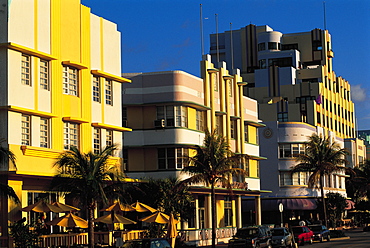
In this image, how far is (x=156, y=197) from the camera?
157ft

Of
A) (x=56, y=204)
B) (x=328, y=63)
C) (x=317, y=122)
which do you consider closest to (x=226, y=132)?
(x=56, y=204)

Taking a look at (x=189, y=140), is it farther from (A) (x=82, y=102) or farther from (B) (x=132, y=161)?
(A) (x=82, y=102)

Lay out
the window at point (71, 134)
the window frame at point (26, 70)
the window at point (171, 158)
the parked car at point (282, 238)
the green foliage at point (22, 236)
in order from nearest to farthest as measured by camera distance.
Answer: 1. the green foliage at point (22, 236)
2. the window frame at point (26, 70)
3. the window at point (71, 134)
4. the parked car at point (282, 238)
5. the window at point (171, 158)

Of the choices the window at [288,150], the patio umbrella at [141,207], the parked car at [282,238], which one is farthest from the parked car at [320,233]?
the window at [288,150]

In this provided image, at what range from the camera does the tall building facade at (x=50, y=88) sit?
1473 inches

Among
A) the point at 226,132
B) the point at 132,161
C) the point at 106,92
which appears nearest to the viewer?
the point at 106,92

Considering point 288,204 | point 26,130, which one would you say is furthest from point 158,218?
point 288,204

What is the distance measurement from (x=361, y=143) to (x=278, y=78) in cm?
2317

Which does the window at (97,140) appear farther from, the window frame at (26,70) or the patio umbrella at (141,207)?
the window frame at (26,70)

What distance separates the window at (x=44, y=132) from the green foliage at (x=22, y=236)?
5474 millimetres

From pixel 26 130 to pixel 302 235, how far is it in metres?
23.9

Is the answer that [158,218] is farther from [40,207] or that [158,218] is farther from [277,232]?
[40,207]

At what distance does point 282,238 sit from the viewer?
1815 inches

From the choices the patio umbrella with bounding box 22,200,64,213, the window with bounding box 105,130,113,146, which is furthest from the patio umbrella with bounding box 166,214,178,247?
the patio umbrella with bounding box 22,200,64,213
